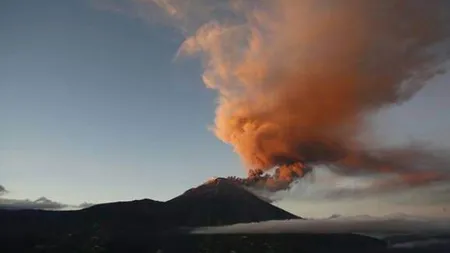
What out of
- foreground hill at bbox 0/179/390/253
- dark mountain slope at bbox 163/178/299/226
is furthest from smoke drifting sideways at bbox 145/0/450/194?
foreground hill at bbox 0/179/390/253

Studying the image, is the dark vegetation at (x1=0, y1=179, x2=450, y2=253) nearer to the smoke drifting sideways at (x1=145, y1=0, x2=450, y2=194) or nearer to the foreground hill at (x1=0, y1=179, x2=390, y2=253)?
the foreground hill at (x1=0, y1=179, x2=390, y2=253)

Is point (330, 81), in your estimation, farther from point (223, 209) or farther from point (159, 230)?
point (159, 230)

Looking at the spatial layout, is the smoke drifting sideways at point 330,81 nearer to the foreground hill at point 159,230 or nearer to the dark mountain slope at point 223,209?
the dark mountain slope at point 223,209

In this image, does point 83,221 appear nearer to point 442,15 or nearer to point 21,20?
point 21,20

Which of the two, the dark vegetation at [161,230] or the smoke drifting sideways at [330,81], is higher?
the smoke drifting sideways at [330,81]

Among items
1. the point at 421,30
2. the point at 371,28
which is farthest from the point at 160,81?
the point at 421,30

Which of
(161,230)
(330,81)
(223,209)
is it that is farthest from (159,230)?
(330,81)

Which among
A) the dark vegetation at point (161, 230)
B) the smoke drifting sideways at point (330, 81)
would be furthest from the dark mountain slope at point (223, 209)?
the smoke drifting sideways at point (330, 81)
